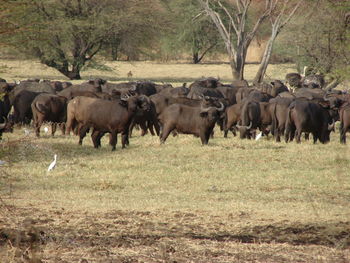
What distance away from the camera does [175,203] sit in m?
10.2

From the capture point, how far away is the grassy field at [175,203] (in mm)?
7133

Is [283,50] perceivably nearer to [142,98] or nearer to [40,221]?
[142,98]

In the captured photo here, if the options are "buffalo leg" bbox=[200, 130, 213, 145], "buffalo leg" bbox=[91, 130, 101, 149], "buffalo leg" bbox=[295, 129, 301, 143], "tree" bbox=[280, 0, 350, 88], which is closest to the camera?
"buffalo leg" bbox=[91, 130, 101, 149]

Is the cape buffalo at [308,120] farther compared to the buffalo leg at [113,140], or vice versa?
the cape buffalo at [308,120]

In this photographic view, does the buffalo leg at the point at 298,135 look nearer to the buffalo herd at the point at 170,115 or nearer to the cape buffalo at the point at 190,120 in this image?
the buffalo herd at the point at 170,115

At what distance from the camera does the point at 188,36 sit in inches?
2670

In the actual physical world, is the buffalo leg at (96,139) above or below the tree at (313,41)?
below

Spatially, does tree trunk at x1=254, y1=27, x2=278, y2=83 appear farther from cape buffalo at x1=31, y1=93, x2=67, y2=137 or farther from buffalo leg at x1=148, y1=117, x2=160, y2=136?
cape buffalo at x1=31, y1=93, x2=67, y2=137

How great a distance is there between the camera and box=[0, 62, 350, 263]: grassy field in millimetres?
7133

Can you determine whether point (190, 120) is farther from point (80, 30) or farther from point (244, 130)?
point (80, 30)

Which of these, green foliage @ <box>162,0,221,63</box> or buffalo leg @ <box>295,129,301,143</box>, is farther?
green foliage @ <box>162,0,221,63</box>

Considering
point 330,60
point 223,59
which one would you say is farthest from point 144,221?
point 223,59

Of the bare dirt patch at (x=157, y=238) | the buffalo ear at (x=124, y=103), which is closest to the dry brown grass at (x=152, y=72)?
the buffalo ear at (x=124, y=103)

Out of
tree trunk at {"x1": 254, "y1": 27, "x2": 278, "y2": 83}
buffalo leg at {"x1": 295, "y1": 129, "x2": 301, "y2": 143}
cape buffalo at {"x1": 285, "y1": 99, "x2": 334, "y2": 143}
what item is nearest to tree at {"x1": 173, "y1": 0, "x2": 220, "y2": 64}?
tree trunk at {"x1": 254, "y1": 27, "x2": 278, "y2": 83}
